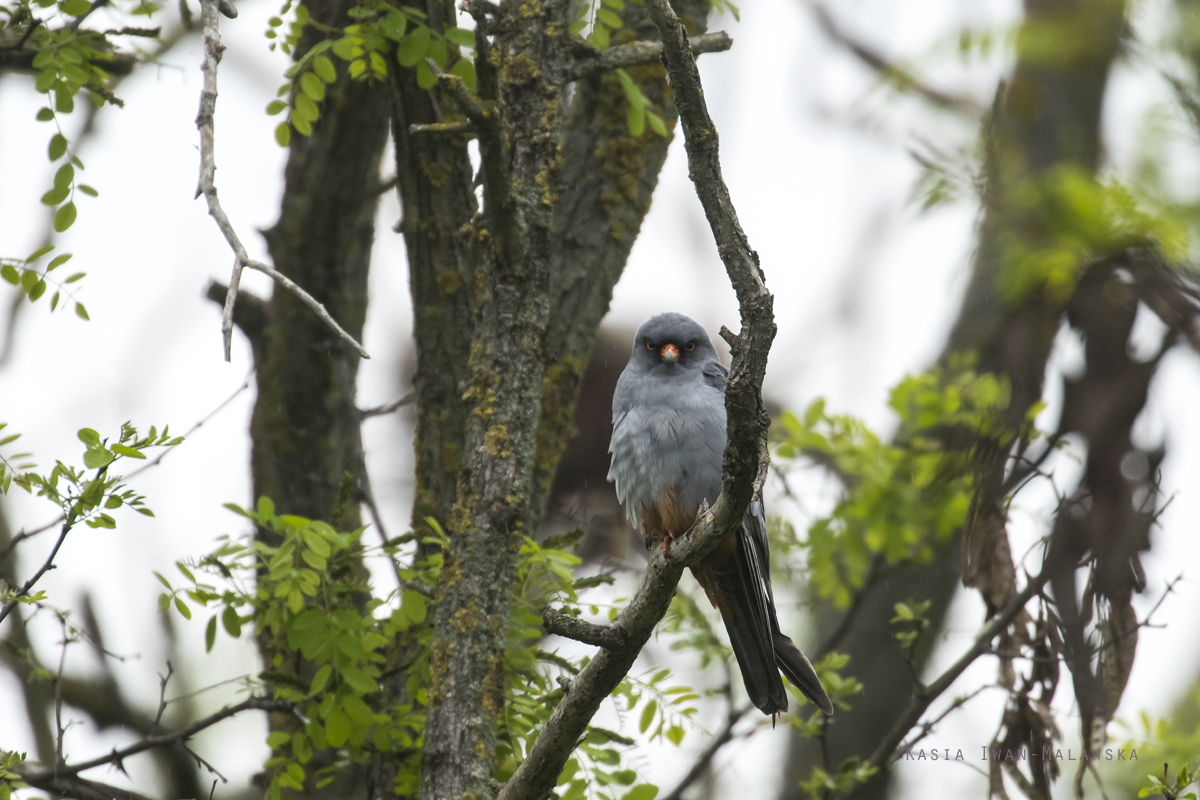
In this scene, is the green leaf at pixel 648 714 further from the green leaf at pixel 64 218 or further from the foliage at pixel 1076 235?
the green leaf at pixel 64 218

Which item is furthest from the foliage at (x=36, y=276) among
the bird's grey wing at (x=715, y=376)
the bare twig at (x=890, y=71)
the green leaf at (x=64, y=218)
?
the bare twig at (x=890, y=71)

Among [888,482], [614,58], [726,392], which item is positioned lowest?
[726,392]

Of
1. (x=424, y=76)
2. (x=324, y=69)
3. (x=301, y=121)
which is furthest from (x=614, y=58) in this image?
(x=301, y=121)

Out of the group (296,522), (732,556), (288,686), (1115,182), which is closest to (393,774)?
(288,686)

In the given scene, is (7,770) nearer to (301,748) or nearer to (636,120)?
(301,748)

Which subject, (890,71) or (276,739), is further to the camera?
(890,71)

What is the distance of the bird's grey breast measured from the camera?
3982 millimetres

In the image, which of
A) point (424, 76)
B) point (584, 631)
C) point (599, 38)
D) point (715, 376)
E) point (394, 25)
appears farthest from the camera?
point (715, 376)

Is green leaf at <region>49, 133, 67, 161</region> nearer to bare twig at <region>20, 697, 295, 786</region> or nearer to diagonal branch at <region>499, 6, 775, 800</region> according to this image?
bare twig at <region>20, 697, 295, 786</region>

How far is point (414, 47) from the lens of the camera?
12.6ft

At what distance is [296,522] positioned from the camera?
139 inches

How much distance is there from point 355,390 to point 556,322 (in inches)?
68.5

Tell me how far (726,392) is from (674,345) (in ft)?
6.50

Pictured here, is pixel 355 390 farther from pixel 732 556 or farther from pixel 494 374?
pixel 732 556
